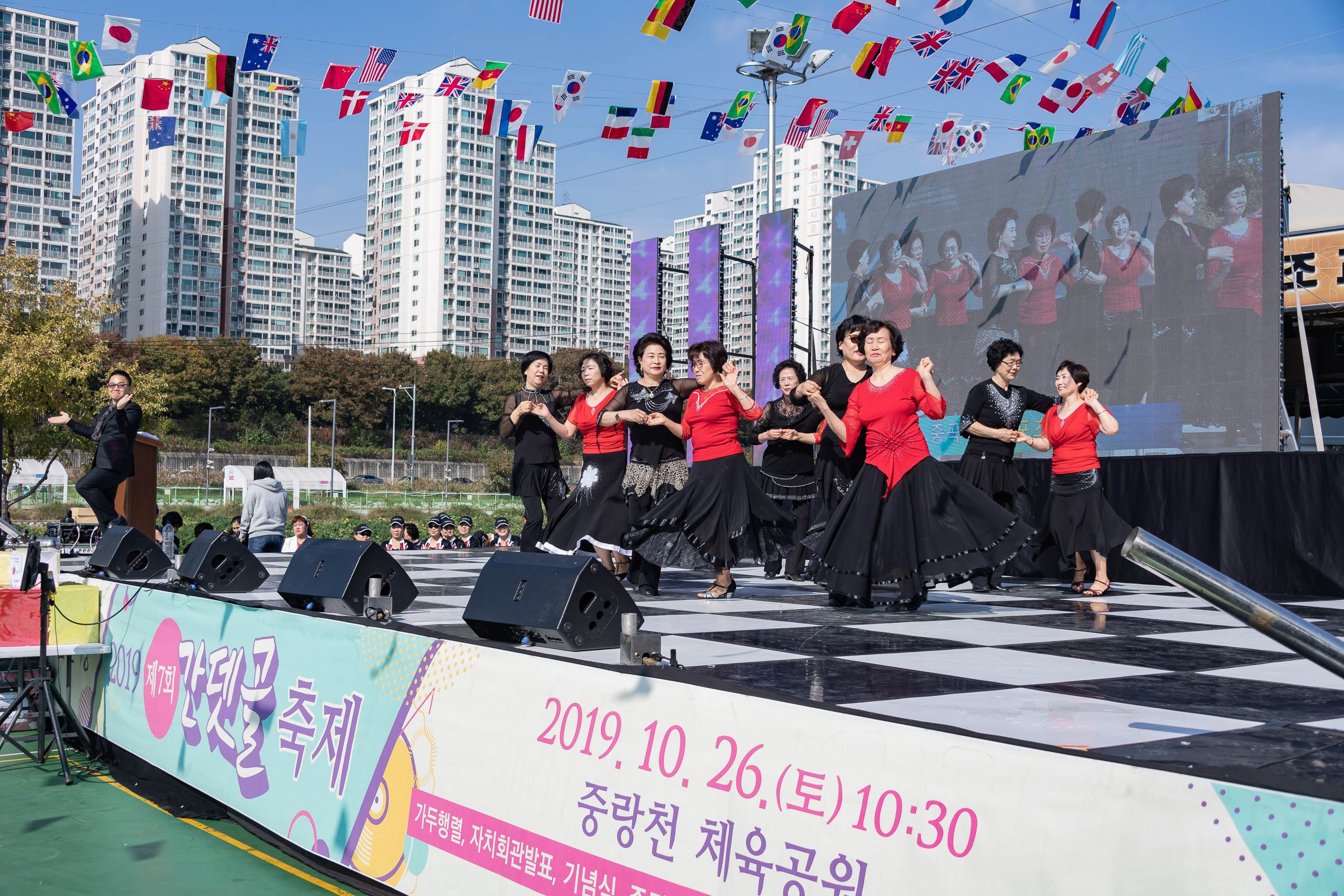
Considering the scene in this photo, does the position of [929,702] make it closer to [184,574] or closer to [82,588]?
[184,574]

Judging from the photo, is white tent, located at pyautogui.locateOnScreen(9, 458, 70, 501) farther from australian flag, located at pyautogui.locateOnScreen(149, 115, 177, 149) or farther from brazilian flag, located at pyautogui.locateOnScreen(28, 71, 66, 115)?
brazilian flag, located at pyautogui.locateOnScreen(28, 71, 66, 115)

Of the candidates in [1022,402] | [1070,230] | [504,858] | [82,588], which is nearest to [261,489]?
[82,588]

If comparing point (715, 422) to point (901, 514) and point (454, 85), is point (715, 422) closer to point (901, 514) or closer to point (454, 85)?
point (901, 514)

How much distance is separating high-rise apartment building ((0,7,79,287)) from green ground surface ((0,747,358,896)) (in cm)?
7687

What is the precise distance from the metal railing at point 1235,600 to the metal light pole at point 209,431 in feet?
164

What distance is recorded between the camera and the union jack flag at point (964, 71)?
44.4ft

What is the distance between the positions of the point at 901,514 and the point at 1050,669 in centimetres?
171

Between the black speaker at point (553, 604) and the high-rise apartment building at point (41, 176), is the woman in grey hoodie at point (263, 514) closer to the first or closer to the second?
the black speaker at point (553, 604)

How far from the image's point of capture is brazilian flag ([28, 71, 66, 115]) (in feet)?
40.1

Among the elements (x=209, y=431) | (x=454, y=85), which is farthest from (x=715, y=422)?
(x=209, y=431)

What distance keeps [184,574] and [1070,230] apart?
10.3 meters

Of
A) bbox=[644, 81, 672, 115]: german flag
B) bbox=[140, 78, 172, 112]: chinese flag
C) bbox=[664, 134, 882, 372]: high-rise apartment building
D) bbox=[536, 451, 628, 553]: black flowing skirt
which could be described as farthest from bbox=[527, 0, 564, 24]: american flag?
bbox=[664, 134, 882, 372]: high-rise apartment building

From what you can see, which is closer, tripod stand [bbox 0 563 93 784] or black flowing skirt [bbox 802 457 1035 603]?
tripod stand [bbox 0 563 93 784]

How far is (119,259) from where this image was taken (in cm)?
8788
